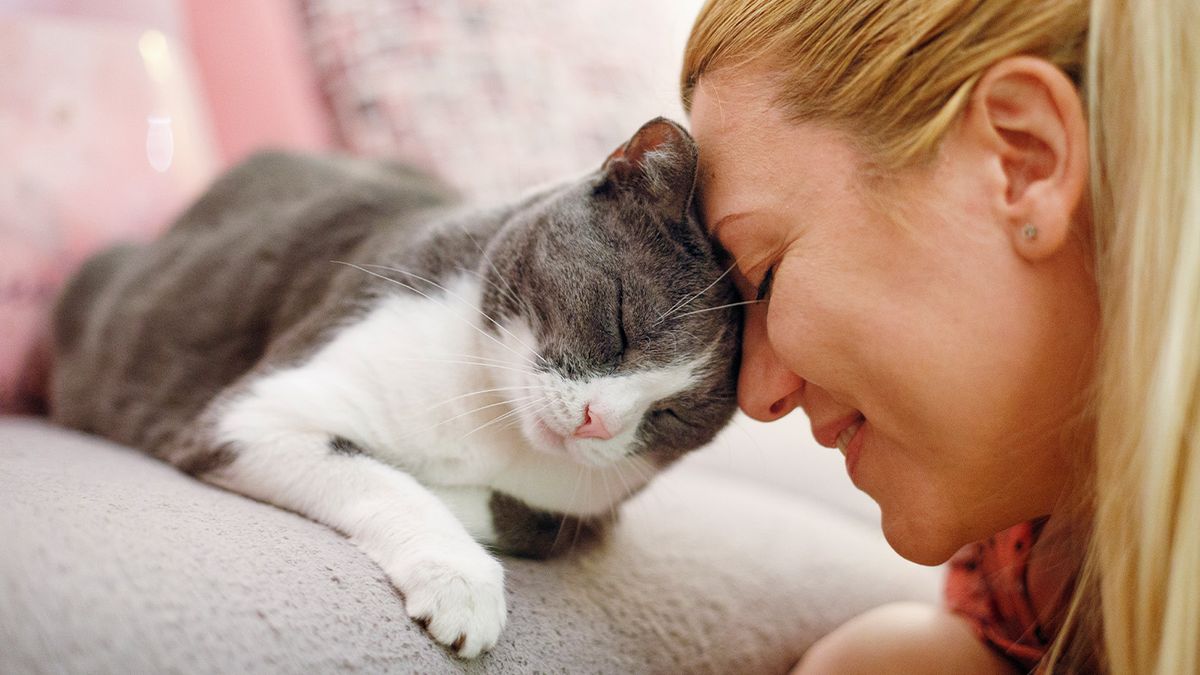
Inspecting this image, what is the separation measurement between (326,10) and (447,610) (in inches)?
63.9

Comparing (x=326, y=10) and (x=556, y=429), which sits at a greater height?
(x=326, y=10)

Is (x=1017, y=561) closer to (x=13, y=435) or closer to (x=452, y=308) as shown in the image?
(x=452, y=308)

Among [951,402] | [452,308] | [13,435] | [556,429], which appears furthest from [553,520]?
[13,435]

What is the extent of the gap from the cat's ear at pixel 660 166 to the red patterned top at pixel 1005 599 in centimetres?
58

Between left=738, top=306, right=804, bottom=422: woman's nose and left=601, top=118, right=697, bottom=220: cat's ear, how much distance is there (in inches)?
6.4

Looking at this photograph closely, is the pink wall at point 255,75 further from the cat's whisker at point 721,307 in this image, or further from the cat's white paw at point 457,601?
the cat's white paw at point 457,601

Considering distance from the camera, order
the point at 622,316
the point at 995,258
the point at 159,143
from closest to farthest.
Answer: the point at 995,258 → the point at 622,316 → the point at 159,143

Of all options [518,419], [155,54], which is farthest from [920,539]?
[155,54]

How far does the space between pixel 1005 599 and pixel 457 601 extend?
0.72 metres

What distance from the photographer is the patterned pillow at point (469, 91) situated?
1.93 metres

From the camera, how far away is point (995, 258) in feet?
2.46

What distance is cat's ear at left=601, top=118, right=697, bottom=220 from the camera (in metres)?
0.95

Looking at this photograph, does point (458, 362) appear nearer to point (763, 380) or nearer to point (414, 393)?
point (414, 393)

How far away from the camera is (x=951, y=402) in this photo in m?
0.79
